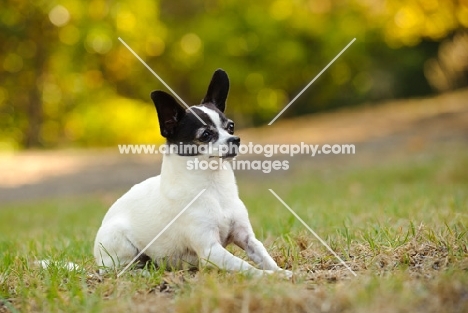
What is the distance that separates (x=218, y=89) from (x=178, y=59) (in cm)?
2321

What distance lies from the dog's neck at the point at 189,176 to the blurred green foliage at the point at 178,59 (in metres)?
16.2

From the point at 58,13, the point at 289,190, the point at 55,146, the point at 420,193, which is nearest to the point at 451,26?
the point at 289,190

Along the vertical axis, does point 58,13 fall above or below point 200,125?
above

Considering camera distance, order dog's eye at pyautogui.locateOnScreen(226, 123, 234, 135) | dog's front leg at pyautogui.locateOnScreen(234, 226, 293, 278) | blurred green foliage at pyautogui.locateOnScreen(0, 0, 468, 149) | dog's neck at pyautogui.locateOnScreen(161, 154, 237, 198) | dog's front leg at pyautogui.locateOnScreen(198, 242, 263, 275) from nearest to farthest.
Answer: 1. dog's front leg at pyautogui.locateOnScreen(198, 242, 263, 275)
2. dog's front leg at pyautogui.locateOnScreen(234, 226, 293, 278)
3. dog's neck at pyautogui.locateOnScreen(161, 154, 237, 198)
4. dog's eye at pyautogui.locateOnScreen(226, 123, 234, 135)
5. blurred green foliage at pyautogui.locateOnScreen(0, 0, 468, 149)

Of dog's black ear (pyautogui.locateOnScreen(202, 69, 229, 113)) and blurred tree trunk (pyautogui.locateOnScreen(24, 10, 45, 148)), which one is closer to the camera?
dog's black ear (pyautogui.locateOnScreen(202, 69, 229, 113))

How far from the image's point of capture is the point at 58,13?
77.3 feet

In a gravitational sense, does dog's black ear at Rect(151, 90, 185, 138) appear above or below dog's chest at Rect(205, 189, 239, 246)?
above

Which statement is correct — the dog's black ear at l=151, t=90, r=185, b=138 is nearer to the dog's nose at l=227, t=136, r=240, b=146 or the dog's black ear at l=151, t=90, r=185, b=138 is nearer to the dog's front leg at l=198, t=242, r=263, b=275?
the dog's nose at l=227, t=136, r=240, b=146

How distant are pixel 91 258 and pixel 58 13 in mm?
19512

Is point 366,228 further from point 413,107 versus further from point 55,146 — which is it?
point 55,146

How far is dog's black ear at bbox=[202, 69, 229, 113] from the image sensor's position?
5114mm

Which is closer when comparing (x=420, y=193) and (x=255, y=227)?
(x=255, y=227)

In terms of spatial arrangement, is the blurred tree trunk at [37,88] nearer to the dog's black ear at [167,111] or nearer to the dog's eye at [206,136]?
the dog's black ear at [167,111]

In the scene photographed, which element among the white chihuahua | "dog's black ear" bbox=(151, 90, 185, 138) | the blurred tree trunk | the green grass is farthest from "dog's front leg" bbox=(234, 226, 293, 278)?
the blurred tree trunk
